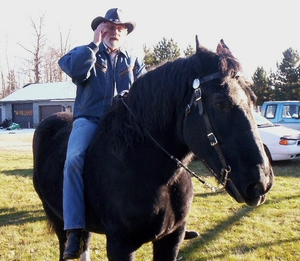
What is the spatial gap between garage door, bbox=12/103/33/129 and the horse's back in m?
39.2

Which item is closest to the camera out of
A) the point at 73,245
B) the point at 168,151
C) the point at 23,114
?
the point at 168,151

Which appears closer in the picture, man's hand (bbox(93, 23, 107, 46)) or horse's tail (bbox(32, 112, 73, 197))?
man's hand (bbox(93, 23, 107, 46))

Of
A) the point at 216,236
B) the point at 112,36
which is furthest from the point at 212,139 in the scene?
the point at 216,236

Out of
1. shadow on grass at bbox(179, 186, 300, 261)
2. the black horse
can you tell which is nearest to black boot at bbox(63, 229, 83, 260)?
the black horse

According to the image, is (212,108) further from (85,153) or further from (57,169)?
(57,169)

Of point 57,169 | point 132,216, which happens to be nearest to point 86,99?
point 57,169

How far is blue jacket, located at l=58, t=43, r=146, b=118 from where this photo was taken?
2.70m

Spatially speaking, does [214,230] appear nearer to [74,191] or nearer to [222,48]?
[74,191]

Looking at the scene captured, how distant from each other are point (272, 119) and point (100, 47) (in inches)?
490

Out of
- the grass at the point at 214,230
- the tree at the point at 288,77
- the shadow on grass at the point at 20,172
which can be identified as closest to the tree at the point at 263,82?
the tree at the point at 288,77

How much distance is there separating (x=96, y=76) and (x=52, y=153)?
43.4 inches

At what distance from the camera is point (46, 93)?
42.0 meters

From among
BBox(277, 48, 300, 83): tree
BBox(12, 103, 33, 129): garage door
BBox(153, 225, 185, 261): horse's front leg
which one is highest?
BBox(277, 48, 300, 83): tree

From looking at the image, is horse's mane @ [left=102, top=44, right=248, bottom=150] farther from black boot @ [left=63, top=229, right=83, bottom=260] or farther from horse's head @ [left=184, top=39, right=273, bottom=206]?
black boot @ [left=63, top=229, right=83, bottom=260]
